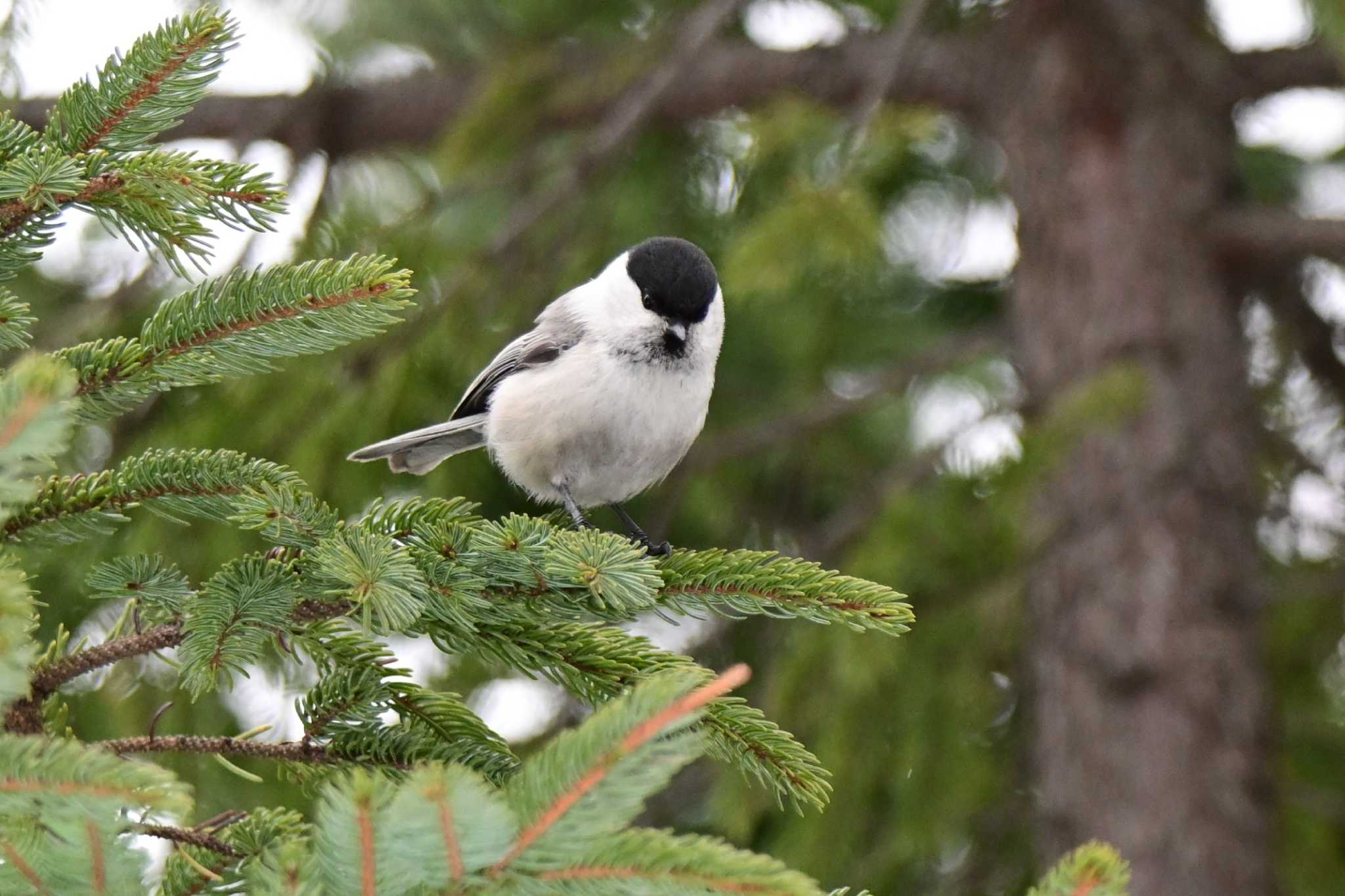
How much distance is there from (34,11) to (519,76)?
1.96 metres

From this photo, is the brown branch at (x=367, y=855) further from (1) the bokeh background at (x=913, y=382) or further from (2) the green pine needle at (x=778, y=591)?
(1) the bokeh background at (x=913, y=382)

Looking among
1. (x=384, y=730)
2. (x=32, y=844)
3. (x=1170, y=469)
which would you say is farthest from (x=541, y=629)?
(x=1170, y=469)

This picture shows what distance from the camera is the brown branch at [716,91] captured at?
518 cm

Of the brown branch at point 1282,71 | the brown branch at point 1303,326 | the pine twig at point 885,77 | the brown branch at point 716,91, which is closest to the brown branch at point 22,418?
the pine twig at point 885,77

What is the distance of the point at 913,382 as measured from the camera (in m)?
5.22

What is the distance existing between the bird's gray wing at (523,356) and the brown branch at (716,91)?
157 centimetres

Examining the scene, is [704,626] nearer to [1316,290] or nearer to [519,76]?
[519,76]

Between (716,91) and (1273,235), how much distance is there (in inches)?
86.5

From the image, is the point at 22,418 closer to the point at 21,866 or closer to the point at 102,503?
the point at 21,866

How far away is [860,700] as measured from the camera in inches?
164

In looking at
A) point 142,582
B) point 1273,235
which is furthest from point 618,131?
point 142,582

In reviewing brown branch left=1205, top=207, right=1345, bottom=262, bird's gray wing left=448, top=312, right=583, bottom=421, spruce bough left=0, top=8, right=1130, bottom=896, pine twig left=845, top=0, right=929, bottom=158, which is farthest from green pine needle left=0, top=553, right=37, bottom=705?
brown branch left=1205, top=207, right=1345, bottom=262

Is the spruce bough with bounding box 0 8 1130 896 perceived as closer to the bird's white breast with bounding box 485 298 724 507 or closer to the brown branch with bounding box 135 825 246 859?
the brown branch with bounding box 135 825 246 859

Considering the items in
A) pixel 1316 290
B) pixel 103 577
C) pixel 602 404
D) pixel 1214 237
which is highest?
pixel 103 577
